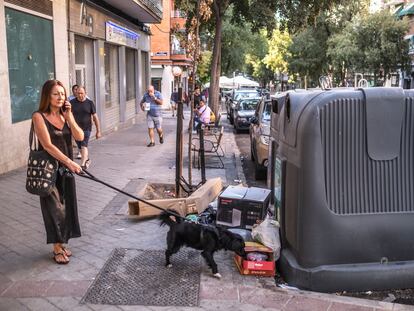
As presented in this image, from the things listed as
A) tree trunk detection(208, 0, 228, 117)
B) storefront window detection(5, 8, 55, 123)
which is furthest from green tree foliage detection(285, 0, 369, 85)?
storefront window detection(5, 8, 55, 123)

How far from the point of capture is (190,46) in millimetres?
7809

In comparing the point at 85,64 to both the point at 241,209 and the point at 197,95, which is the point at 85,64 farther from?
the point at 241,209

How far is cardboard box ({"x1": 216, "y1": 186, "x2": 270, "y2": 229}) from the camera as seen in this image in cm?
547

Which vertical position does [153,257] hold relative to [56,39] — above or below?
below

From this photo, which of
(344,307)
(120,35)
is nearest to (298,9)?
(120,35)

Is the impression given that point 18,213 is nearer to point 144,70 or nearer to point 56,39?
point 56,39

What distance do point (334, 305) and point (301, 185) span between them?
98 cm

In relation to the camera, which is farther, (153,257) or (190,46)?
(190,46)

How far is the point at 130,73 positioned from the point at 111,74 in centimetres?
390

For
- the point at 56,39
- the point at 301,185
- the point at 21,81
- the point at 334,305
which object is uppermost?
the point at 56,39

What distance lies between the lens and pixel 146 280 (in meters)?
4.38

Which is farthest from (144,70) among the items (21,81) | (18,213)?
(18,213)

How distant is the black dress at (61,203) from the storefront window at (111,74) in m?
13.2

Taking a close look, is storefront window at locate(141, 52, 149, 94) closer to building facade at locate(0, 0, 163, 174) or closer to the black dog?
building facade at locate(0, 0, 163, 174)
